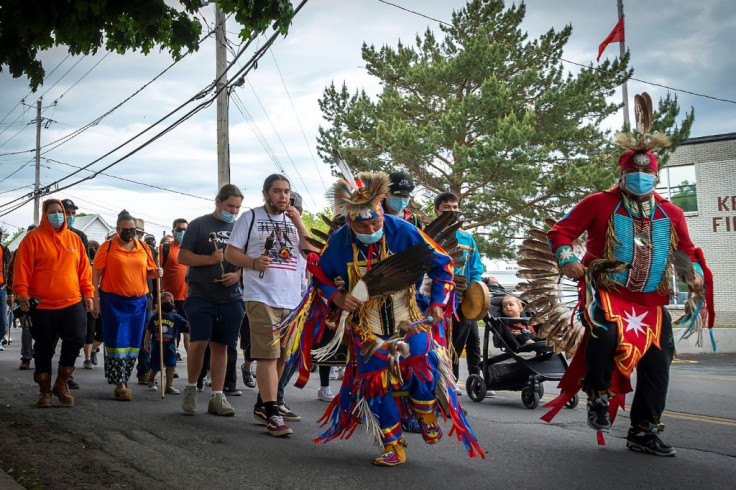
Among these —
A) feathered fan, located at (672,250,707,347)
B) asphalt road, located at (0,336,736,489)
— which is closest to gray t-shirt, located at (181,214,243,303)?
asphalt road, located at (0,336,736,489)

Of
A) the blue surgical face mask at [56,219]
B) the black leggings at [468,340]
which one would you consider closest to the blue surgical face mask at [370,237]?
the black leggings at [468,340]

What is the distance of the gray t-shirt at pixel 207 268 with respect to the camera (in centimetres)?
727

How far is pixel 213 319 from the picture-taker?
7.21 metres

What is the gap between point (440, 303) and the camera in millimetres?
5312

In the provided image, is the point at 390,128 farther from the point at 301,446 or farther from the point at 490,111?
the point at 301,446

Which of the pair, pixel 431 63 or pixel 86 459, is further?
pixel 431 63

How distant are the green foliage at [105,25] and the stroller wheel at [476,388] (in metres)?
4.17

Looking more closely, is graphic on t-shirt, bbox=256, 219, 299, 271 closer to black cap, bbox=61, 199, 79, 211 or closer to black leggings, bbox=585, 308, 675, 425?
black leggings, bbox=585, 308, 675, 425

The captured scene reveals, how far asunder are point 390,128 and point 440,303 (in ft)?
69.2

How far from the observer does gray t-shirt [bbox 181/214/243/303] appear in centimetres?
727

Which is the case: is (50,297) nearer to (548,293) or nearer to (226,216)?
(226,216)

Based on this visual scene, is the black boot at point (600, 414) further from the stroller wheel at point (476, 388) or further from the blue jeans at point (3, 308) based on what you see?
the blue jeans at point (3, 308)

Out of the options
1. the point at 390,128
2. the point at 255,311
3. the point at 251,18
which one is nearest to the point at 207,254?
the point at 255,311

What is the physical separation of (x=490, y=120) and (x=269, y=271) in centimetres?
2040
